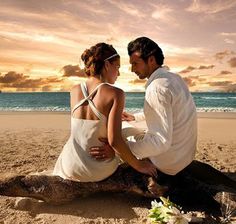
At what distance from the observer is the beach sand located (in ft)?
12.5

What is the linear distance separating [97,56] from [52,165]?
10.0 feet

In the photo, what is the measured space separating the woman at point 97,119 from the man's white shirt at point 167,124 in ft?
0.52

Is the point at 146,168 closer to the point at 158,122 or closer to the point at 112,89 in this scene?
the point at 158,122

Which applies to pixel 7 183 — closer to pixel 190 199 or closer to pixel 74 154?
pixel 74 154

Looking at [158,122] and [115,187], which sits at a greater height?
[158,122]

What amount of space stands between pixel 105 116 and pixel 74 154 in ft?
1.88

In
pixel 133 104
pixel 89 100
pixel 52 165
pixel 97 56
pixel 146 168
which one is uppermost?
pixel 97 56

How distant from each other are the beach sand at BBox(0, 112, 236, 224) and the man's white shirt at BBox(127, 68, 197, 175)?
2.10 feet

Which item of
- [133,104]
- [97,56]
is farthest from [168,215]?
[133,104]

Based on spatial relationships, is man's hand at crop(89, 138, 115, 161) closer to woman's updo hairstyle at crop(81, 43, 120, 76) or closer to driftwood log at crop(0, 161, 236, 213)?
driftwood log at crop(0, 161, 236, 213)

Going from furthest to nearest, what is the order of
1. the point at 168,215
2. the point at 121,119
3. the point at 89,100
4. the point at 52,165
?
1. the point at 52,165
2. the point at 89,100
3. the point at 121,119
4. the point at 168,215

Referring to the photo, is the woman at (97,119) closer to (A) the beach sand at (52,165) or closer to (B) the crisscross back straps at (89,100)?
(B) the crisscross back straps at (89,100)

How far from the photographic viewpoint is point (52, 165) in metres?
6.20

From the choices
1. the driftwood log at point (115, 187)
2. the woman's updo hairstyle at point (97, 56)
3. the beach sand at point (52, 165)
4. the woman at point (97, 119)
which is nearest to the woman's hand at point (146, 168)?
the woman at point (97, 119)
